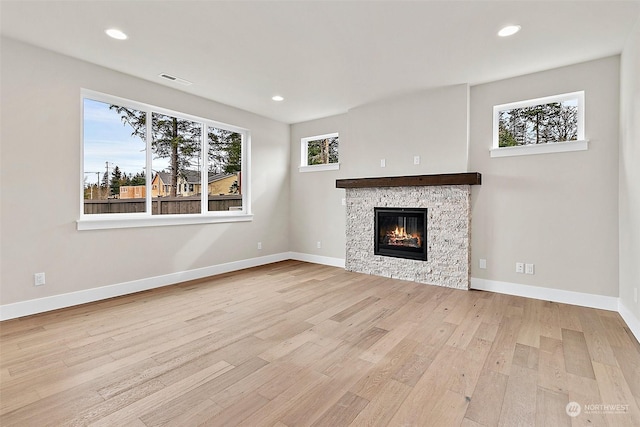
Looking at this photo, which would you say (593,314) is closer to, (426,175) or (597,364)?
(597,364)

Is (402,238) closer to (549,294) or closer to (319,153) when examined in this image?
(549,294)

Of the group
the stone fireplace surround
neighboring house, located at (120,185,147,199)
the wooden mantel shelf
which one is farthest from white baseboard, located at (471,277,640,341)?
neighboring house, located at (120,185,147,199)

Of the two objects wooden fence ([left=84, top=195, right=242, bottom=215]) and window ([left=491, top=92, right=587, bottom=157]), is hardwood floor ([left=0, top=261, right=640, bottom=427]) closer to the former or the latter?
wooden fence ([left=84, top=195, right=242, bottom=215])

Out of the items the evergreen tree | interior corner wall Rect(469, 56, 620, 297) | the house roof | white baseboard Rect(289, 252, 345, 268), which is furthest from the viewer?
white baseboard Rect(289, 252, 345, 268)

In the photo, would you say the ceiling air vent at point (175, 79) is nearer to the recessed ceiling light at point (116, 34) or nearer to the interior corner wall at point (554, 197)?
the recessed ceiling light at point (116, 34)

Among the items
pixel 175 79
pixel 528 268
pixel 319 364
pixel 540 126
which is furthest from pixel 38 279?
pixel 540 126

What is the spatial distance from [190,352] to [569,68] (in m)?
4.92

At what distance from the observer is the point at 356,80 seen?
4.02 m

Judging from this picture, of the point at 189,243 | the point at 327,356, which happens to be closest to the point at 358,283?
the point at 327,356

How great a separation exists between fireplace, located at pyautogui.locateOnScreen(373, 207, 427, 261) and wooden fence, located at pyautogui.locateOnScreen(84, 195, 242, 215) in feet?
8.23

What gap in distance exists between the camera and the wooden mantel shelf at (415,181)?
400 centimetres

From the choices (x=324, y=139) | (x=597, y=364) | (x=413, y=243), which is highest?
(x=324, y=139)

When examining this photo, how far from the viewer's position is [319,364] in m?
2.23

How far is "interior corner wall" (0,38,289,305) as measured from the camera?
303 cm
